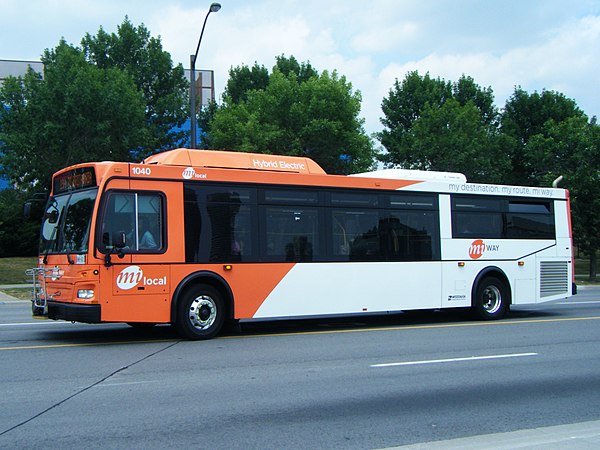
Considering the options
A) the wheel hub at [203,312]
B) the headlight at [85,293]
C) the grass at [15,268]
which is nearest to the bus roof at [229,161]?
the wheel hub at [203,312]

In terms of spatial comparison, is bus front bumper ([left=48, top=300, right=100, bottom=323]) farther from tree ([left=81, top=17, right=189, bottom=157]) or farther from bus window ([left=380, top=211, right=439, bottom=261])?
tree ([left=81, top=17, right=189, bottom=157])

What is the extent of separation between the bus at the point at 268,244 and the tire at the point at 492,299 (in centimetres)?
3

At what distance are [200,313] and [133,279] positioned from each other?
140cm

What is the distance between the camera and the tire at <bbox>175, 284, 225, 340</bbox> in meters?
11.0

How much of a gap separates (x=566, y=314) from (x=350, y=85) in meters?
17.4

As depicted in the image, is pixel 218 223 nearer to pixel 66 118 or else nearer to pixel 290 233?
pixel 290 233

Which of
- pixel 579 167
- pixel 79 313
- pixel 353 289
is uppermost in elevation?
pixel 579 167

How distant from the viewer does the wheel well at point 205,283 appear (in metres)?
10.8

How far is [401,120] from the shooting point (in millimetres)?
47156

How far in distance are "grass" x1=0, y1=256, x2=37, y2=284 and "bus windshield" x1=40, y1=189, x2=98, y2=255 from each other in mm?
15330

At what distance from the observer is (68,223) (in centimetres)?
1096

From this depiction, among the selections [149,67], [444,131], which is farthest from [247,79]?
[444,131]

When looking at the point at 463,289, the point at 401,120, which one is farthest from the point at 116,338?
the point at 401,120

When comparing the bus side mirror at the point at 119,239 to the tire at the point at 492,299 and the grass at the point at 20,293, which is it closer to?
the tire at the point at 492,299
